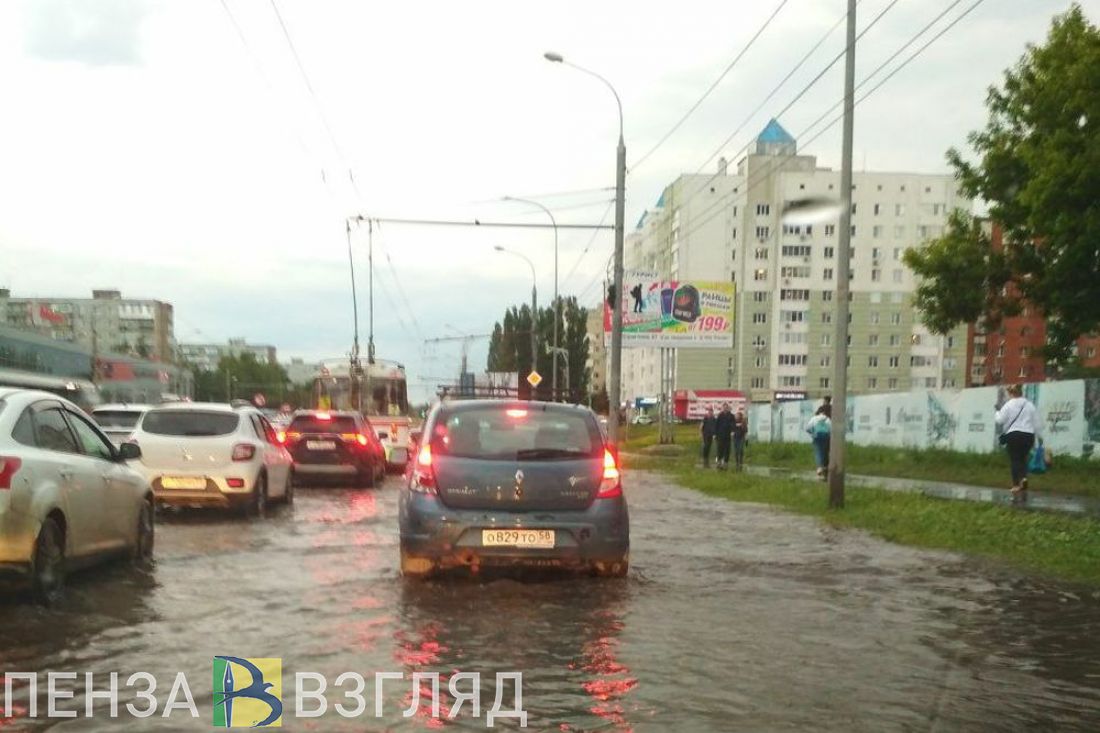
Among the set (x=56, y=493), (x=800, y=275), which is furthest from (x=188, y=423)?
(x=800, y=275)

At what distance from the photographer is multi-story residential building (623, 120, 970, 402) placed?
98562 millimetres

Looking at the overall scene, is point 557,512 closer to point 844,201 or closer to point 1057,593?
point 1057,593

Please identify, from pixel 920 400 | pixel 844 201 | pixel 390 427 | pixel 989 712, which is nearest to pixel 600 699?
pixel 989 712

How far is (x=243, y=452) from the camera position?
15211 millimetres

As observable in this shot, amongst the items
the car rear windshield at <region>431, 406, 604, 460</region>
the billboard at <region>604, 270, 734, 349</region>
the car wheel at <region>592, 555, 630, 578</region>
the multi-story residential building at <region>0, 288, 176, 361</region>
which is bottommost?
the car wheel at <region>592, 555, 630, 578</region>

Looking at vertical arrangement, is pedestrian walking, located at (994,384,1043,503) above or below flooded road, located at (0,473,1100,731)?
above

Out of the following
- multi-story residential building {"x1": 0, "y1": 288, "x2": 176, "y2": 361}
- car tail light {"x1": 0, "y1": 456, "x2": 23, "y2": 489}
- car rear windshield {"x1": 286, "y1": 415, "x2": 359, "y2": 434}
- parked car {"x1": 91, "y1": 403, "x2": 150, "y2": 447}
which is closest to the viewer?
car tail light {"x1": 0, "y1": 456, "x2": 23, "y2": 489}

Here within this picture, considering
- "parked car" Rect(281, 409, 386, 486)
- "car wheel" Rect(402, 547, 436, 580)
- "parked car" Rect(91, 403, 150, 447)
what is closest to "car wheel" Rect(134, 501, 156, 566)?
"car wheel" Rect(402, 547, 436, 580)

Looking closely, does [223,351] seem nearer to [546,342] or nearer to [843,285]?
[546,342]

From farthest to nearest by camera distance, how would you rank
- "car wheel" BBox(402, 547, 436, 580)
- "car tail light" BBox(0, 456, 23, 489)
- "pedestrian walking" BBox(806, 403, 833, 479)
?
"pedestrian walking" BBox(806, 403, 833, 479) < "car wheel" BBox(402, 547, 436, 580) < "car tail light" BBox(0, 456, 23, 489)

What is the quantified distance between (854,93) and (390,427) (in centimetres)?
1843

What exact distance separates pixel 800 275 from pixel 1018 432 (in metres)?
86.6

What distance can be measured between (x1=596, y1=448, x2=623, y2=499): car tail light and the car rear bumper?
0.07m

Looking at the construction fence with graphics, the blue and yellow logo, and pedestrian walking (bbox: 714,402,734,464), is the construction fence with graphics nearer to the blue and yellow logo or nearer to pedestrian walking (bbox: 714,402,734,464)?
pedestrian walking (bbox: 714,402,734,464)
